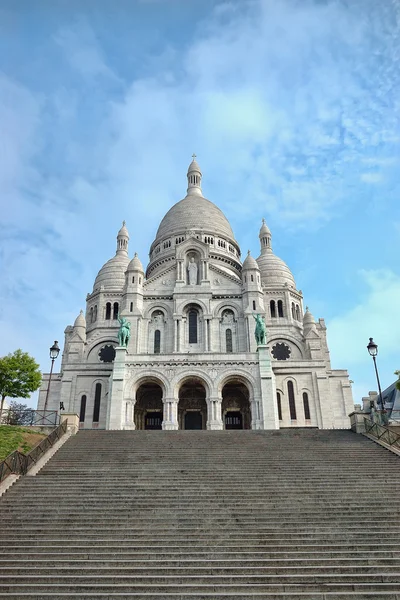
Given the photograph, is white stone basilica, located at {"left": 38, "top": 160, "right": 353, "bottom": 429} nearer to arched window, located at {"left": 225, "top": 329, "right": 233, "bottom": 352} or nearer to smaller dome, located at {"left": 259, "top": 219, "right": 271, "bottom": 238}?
arched window, located at {"left": 225, "top": 329, "right": 233, "bottom": 352}

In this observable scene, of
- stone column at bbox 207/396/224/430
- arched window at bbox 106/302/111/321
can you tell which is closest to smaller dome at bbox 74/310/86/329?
arched window at bbox 106/302/111/321

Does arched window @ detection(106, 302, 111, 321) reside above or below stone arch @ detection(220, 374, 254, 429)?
above

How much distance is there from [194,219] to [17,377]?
30.2 metres

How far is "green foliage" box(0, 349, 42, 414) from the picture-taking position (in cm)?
2883

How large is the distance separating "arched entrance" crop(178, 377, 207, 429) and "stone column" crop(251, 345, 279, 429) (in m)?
5.34

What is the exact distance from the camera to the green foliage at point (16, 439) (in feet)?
63.4

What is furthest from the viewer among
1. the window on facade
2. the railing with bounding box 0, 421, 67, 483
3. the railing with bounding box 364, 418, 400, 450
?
the window on facade

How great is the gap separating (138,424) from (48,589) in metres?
26.7

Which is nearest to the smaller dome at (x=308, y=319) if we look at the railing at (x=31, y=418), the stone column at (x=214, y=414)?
the stone column at (x=214, y=414)

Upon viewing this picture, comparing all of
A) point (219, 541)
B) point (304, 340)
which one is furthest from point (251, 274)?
point (219, 541)

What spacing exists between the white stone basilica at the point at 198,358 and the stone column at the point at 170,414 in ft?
0.22

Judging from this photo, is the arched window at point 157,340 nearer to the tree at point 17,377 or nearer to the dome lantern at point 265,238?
the tree at point 17,377

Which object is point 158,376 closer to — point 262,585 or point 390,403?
point 262,585

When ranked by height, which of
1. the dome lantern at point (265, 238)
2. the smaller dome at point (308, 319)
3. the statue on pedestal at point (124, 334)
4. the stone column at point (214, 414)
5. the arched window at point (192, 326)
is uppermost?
the dome lantern at point (265, 238)
